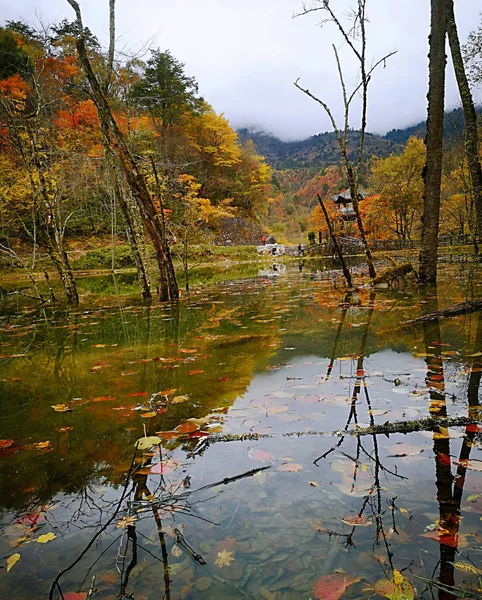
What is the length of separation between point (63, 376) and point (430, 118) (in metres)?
8.22

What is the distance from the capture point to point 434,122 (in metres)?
7.21

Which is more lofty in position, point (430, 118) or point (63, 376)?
point (430, 118)

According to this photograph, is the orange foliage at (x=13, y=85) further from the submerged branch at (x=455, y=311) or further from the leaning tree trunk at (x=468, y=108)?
the submerged branch at (x=455, y=311)

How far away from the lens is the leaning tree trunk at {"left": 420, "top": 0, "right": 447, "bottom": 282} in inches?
275

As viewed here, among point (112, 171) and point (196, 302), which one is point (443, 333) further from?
point (112, 171)

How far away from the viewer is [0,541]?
52.4 inches

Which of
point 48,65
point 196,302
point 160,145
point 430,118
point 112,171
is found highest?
point 48,65

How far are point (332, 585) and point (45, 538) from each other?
41.7 inches

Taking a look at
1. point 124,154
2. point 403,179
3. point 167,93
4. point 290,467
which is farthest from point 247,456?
point 403,179

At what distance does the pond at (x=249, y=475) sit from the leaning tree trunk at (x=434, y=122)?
4754 mm

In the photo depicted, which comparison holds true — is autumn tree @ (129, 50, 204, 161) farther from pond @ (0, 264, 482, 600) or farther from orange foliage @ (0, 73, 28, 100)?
pond @ (0, 264, 482, 600)

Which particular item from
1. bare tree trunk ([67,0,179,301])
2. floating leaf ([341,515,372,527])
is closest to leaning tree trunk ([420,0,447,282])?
A: bare tree trunk ([67,0,179,301])

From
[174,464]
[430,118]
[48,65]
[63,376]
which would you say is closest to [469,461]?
[174,464]

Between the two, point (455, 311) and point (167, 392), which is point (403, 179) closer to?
point (455, 311)
